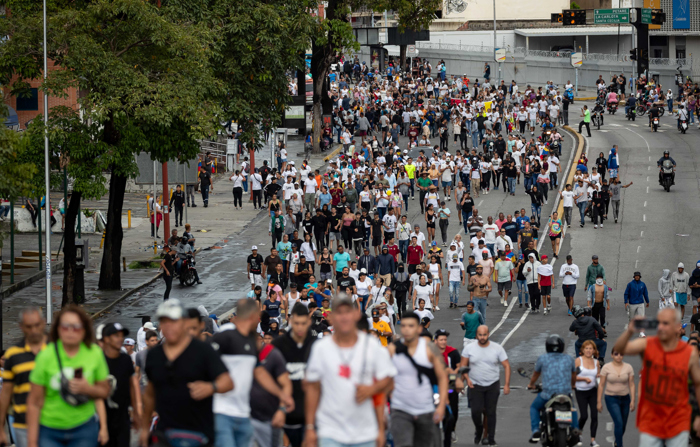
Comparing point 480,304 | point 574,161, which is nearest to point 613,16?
point 574,161

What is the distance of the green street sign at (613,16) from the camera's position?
226 feet

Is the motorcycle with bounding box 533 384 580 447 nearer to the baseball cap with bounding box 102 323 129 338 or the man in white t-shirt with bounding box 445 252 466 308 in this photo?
the baseball cap with bounding box 102 323 129 338

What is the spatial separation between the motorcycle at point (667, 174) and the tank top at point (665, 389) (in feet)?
106

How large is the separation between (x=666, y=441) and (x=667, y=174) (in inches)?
1280

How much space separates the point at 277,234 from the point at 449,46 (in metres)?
59.2

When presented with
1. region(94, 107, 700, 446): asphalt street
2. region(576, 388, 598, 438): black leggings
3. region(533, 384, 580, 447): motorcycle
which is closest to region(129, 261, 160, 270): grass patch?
region(94, 107, 700, 446): asphalt street

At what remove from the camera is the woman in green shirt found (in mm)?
7188

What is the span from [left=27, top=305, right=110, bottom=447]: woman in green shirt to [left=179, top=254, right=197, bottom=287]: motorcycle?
20.6 metres

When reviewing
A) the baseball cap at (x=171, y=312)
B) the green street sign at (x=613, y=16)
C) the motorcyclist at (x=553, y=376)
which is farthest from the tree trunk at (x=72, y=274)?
the green street sign at (x=613, y=16)

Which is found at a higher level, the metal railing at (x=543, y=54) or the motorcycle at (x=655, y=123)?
the metal railing at (x=543, y=54)

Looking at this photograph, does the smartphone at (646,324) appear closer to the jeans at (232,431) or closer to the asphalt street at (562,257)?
the jeans at (232,431)

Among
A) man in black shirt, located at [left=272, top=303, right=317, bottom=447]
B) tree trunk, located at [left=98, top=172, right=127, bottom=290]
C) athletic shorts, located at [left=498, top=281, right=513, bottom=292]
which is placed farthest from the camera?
tree trunk, located at [left=98, top=172, right=127, bottom=290]

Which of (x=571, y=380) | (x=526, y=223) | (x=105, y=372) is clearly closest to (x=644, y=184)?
(x=526, y=223)

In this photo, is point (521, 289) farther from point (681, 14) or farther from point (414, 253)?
point (681, 14)
